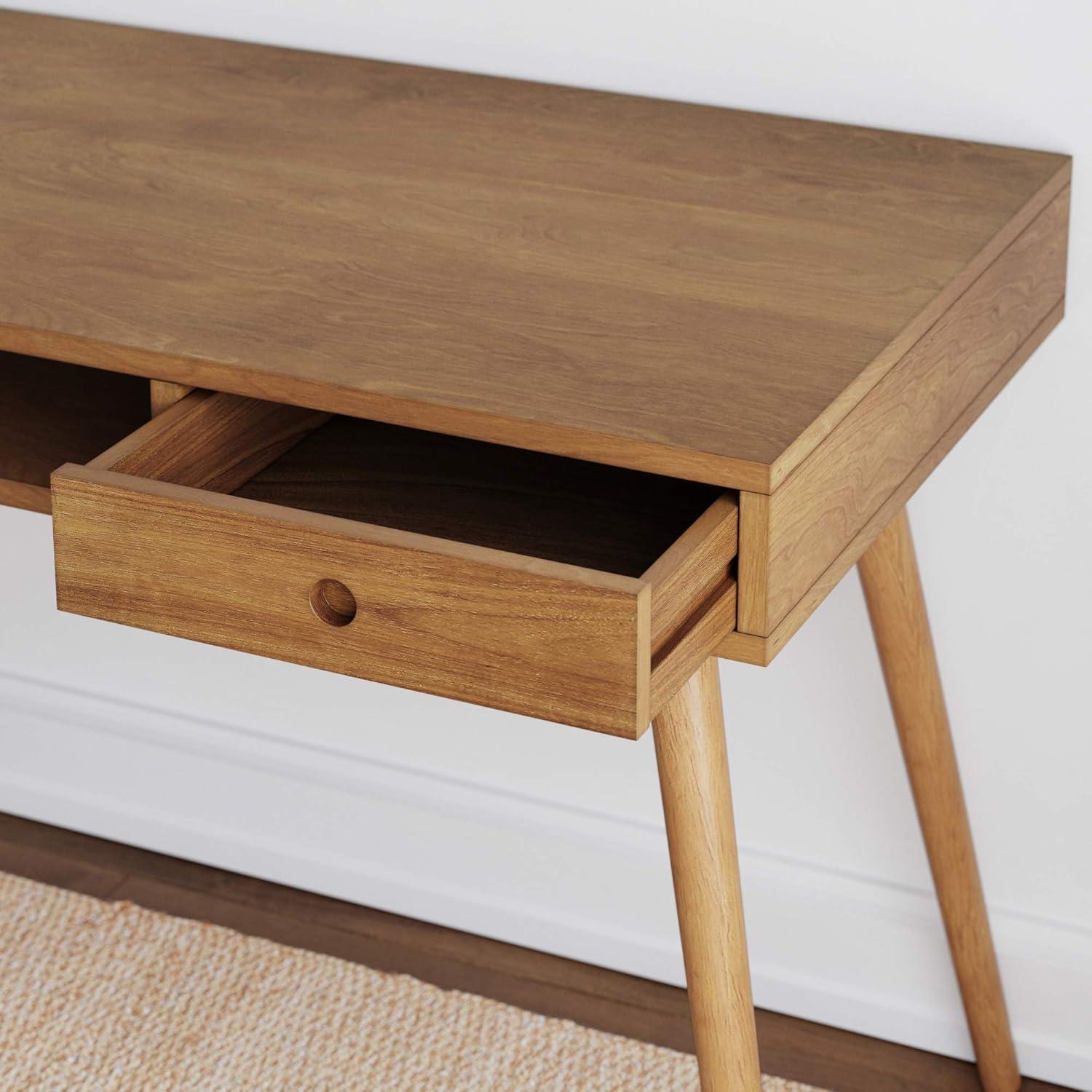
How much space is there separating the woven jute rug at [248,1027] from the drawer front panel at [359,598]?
29.4 inches

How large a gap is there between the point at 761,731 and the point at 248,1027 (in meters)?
0.53

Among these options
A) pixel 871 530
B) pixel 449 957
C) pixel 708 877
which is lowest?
pixel 708 877

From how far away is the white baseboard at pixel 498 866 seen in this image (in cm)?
146

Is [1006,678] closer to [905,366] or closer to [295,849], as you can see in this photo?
[905,366]

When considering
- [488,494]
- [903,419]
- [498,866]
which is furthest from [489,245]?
[498,866]

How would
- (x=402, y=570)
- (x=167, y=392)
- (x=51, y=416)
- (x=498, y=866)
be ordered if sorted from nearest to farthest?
(x=402, y=570) → (x=167, y=392) → (x=51, y=416) → (x=498, y=866)

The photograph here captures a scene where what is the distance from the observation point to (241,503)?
82 centimetres

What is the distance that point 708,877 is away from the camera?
0.93 metres

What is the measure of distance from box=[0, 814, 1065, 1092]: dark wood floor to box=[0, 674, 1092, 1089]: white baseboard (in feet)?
0.05

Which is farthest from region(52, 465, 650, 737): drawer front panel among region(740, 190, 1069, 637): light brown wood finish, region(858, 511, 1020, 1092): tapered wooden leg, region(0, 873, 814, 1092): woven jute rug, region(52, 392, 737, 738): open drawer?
region(0, 873, 814, 1092): woven jute rug

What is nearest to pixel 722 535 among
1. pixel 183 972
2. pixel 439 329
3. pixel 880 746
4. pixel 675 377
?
pixel 675 377

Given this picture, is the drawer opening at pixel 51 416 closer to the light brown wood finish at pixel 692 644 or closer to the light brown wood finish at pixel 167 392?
the light brown wood finish at pixel 167 392

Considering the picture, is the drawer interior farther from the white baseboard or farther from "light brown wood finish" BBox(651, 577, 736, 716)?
the white baseboard

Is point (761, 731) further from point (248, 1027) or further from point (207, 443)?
point (207, 443)
